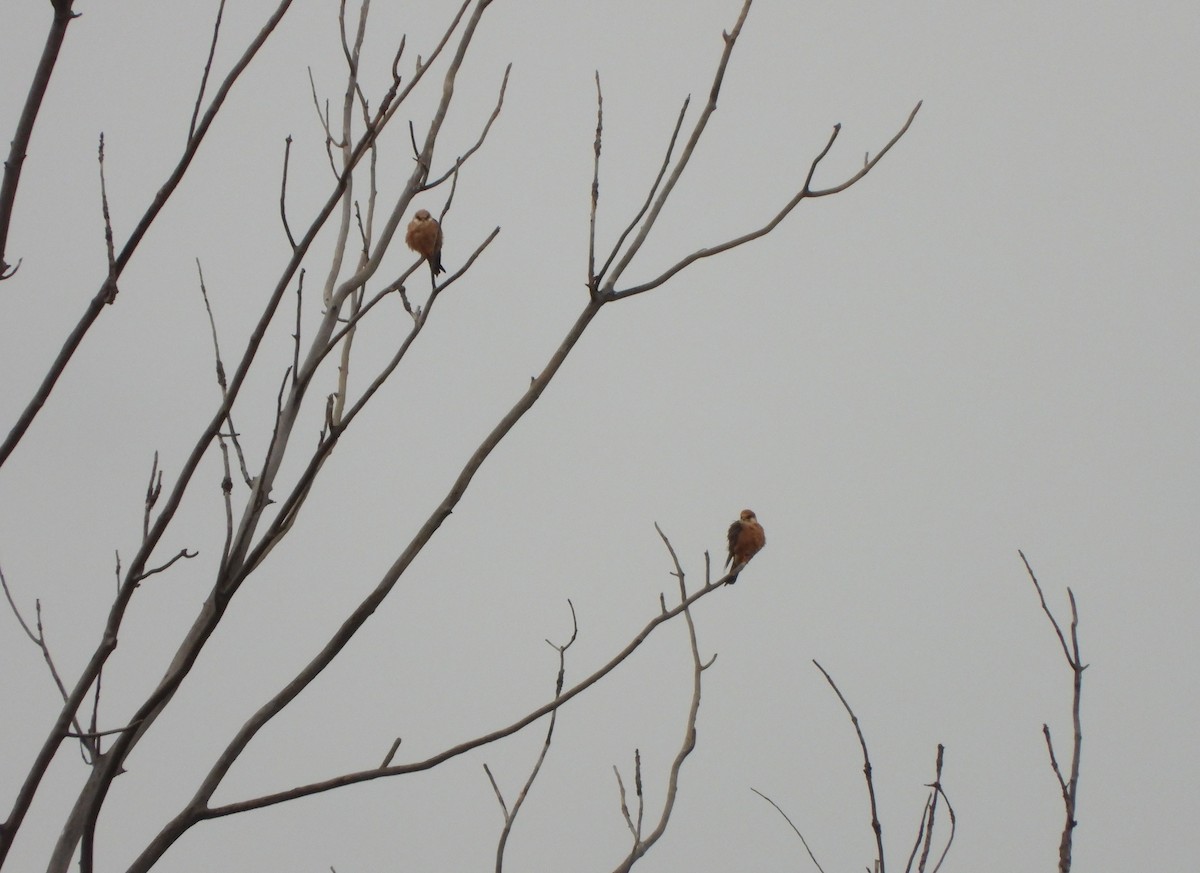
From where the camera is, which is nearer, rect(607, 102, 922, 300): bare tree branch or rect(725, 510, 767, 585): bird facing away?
rect(607, 102, 922, 300): bare tree branch

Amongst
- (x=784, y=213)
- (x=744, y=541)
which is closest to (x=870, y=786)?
(x=784, y=213)

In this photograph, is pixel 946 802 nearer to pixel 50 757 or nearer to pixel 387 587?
pixel 387 587

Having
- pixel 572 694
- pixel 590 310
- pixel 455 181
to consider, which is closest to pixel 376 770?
pixel 572 694

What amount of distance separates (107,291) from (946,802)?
78.4 inches

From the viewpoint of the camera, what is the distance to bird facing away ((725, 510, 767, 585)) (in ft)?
23.0

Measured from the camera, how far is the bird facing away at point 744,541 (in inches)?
277

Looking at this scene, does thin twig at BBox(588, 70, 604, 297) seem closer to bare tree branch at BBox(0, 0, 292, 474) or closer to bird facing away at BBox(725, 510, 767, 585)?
bare tree branch at BBox(0, 0, 292, 474)

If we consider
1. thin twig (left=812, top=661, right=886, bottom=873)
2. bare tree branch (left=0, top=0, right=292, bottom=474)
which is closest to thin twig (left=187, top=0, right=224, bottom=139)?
bare tree branch (left=0, top=0, right=292, bottom=474)

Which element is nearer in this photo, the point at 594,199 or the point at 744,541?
the point at 594,199

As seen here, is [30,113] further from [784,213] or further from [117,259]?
[784,213]

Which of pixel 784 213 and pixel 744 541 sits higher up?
pixel 744 541

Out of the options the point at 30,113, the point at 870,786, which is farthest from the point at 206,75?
the point at 870,786

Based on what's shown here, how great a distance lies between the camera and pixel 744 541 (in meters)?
7.04

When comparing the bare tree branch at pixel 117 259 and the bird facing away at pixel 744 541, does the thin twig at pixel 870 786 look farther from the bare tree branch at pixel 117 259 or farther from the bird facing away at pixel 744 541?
the bird facing away at pixel 744 541
